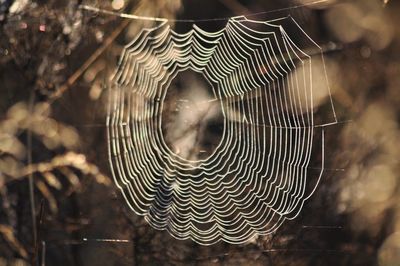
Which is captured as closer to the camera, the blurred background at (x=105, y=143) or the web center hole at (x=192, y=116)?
the blurred background at (x=105, y=143)

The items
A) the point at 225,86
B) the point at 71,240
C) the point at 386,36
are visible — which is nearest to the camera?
the point at 386,36

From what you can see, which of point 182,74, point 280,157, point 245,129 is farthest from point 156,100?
point 280,157

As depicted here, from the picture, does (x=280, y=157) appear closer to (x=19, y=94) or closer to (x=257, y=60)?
(x=257, y=60)

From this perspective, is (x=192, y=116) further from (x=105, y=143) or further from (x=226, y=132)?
(x=105, y=143)

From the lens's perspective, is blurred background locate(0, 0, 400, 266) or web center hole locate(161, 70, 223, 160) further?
web center hole locate(161, 70, 223, 160)
